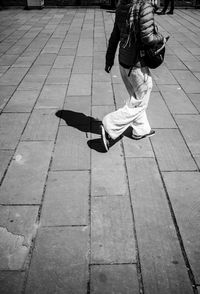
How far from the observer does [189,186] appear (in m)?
3.20

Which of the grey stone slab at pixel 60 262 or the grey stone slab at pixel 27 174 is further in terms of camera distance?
the grey stone slab at pixel 27 174

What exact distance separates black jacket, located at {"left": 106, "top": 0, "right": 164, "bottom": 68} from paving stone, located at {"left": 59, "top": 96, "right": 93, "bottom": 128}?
4.78 feet

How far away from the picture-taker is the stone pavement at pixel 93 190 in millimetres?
2305

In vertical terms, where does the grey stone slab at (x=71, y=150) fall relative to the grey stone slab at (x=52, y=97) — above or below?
below

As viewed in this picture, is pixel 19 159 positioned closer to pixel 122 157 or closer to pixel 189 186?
pixel 122 157

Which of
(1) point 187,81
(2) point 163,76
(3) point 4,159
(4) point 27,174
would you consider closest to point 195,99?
(1) point 187,81

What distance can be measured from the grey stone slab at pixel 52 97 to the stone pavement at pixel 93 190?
0.07 ft

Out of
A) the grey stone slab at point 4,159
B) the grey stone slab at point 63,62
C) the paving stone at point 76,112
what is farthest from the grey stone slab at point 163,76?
the grey stone slab at point 4,159

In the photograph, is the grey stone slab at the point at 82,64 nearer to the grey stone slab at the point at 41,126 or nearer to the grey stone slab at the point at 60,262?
the grey stone slab at the point at 41,126

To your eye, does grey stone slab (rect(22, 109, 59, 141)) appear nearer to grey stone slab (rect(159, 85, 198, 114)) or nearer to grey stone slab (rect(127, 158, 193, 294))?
grey stone slab (rect(127, 158, 193, 294))

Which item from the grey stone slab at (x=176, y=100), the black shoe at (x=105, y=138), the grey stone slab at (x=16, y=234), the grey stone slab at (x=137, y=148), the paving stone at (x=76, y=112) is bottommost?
the grey stone slab at (x=16, y=234)

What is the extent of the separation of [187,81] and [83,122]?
2.95 metres

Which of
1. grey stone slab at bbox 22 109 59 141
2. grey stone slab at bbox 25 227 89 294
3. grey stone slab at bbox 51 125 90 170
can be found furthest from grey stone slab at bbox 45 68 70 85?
grey stone slab at bbox 25 227 89 294

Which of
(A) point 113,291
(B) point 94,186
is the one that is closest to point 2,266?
(A) point 113,291
